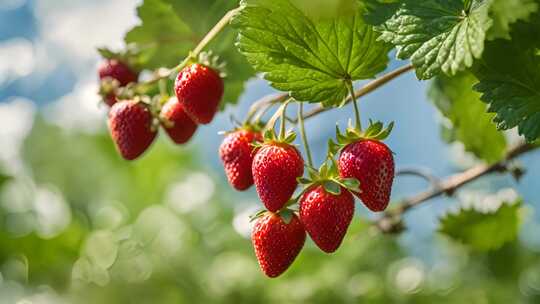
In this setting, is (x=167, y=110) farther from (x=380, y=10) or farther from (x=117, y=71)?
(x=380, y=10)

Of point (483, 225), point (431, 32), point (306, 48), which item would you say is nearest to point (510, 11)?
point (431, 32)

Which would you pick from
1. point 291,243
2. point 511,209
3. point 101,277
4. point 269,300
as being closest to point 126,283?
point 101,277

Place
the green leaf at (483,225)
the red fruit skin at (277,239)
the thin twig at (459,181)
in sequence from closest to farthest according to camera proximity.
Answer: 1. the red fruit skin at (277,239)
2. the thin twig at (459,181)
3. the green leaf at (483,225)

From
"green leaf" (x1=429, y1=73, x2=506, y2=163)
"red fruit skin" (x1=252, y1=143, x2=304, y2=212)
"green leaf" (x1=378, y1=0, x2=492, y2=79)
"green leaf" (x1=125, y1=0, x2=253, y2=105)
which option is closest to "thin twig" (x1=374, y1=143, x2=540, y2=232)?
"green leaf" (x1=429, y1=73, x2=506, y2=163)

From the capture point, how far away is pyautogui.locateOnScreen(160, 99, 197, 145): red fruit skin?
1.06m

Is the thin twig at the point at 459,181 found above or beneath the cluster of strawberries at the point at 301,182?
beneath

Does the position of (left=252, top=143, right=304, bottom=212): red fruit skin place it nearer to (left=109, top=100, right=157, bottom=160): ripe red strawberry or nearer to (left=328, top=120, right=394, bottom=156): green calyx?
(left=328, top=120, right=394, bottom=156): green calyx

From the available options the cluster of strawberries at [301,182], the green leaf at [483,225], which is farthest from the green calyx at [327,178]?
the green leaf at [483,225]

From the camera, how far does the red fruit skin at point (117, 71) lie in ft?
3.86

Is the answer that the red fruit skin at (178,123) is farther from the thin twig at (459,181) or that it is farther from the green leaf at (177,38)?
the thin twig at (459,181)

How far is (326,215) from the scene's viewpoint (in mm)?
867

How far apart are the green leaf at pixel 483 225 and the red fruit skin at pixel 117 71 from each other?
0.64 m

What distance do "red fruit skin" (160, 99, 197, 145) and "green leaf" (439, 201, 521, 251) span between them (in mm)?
595

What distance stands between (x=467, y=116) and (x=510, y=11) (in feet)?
2.00
